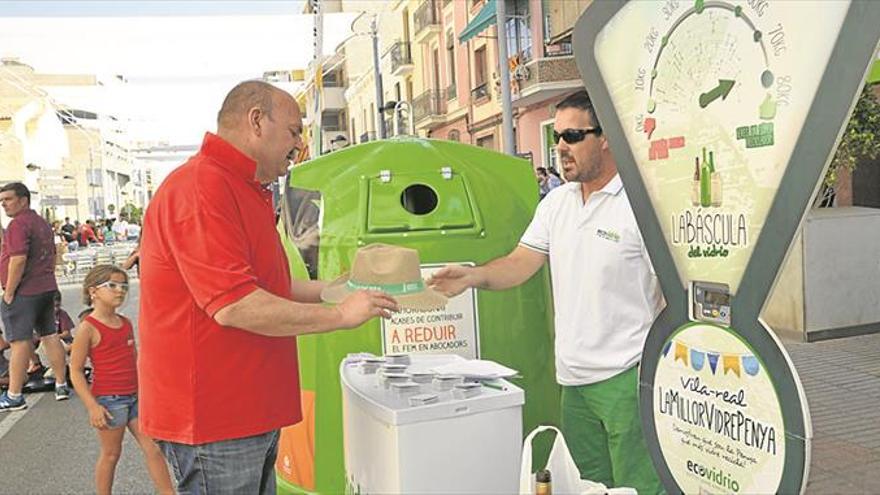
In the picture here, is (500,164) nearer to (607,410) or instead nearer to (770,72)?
(607,410)

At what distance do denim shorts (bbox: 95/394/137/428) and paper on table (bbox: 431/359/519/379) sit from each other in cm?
185

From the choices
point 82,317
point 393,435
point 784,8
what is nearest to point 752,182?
point 784,8

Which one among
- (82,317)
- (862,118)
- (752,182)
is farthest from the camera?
(862,118)

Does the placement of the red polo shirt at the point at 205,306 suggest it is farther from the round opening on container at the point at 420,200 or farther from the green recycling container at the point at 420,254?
the round opening on container at the point at 420,200

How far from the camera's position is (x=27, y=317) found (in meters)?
6.50

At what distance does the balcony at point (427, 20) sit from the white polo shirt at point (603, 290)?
28.5m

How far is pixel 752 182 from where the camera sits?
1.72 meters

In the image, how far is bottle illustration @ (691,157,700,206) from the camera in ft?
6.17

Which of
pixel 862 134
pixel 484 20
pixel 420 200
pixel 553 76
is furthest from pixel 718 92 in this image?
pixel 553 76

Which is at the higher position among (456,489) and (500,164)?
(500,164)

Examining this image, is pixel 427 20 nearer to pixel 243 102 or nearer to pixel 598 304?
pixel 598 304

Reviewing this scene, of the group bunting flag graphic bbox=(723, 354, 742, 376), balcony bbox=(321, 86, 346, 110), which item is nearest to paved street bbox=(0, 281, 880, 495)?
bunting flag graphic bbox=(723, 354, 742, 376)

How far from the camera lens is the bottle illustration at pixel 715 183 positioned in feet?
5.97

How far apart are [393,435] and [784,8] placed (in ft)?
4.71
